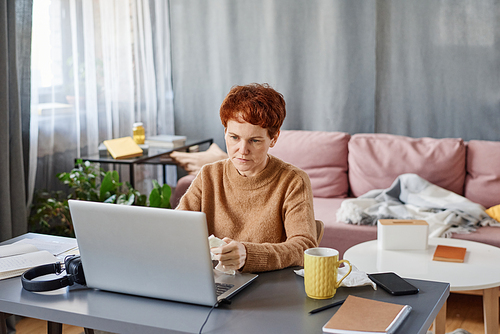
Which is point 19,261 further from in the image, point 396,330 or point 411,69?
point 411,69

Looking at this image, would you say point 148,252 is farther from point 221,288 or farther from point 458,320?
point 458,320

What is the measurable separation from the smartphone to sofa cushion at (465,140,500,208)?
192 centimetres

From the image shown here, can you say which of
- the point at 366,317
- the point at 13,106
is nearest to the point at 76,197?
the point at 13,106

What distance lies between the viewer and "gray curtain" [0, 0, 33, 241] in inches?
93.4

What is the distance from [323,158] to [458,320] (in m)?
1.25

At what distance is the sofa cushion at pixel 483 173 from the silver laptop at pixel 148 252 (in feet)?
7.18

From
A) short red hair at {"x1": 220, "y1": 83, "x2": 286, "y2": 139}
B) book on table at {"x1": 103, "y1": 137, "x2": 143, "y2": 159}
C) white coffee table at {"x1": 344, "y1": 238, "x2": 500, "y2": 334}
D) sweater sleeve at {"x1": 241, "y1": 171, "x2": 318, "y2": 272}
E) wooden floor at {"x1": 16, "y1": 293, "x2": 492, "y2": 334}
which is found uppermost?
short red hair at {"x1": 220, "y1": 83, "x2": 286, "y2": 139}

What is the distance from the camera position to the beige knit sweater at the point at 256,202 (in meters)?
1.45

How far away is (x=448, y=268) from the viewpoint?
1.83 m

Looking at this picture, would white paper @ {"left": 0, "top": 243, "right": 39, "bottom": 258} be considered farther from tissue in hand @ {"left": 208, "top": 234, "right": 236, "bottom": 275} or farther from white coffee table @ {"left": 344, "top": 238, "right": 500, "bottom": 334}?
white coffee table @ {"left": 344, "top": 238, "right": 500, "bottom": 334}

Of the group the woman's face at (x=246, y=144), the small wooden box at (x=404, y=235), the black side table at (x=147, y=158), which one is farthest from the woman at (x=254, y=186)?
the black side table at (x=147, y=158)

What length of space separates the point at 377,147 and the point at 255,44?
4.00ft

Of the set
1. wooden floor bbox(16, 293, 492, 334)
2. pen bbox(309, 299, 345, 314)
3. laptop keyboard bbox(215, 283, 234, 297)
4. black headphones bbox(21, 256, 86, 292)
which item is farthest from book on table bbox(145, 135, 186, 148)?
pen bbox(309, 299, 345, 314)

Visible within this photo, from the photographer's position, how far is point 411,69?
3295 millimetres
